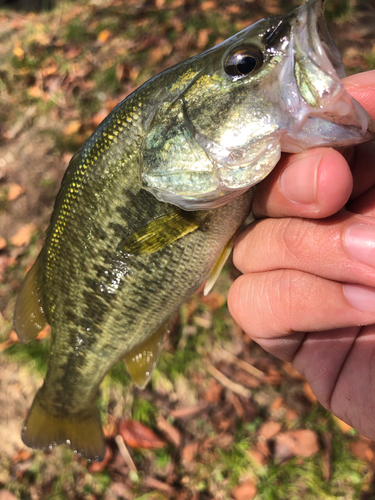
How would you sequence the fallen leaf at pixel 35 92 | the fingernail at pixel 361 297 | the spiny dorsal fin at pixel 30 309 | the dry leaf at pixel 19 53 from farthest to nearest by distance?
the dry leaf at pixel 19 53
the fallen leaf at pixel 35 92
the spiny dorsal fin at pixel 30 309
the fingernail at pixel 361 297

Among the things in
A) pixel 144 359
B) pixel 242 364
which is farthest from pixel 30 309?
pixel 242 364

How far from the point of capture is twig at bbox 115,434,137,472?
8.46 feet

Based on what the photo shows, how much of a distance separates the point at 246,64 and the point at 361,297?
0.98 metres

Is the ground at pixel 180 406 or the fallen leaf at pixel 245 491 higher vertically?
the ground at pixel 180 406

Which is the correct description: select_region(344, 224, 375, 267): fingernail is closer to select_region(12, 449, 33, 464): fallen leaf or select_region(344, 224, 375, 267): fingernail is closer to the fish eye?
the fish eye

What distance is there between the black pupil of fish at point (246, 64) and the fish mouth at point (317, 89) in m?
0.13

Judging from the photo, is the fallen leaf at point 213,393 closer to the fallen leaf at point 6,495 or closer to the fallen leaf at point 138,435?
the fallen leaf at point 138,435

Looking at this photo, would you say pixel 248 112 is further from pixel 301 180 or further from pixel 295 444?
pixel 295 444

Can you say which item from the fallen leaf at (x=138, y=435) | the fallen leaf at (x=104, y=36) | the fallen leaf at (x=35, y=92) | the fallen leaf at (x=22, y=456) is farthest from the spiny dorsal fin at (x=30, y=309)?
the fallen leaf at (x=104, y=36)

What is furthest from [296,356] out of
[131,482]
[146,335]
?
[131,482]

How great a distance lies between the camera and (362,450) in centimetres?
249

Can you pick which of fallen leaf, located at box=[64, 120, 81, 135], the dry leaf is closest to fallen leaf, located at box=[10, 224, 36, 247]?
fallen leaf, located at box=[64, 120, 81, 135]

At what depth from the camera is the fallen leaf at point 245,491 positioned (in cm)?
245

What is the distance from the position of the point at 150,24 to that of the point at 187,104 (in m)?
4.33
